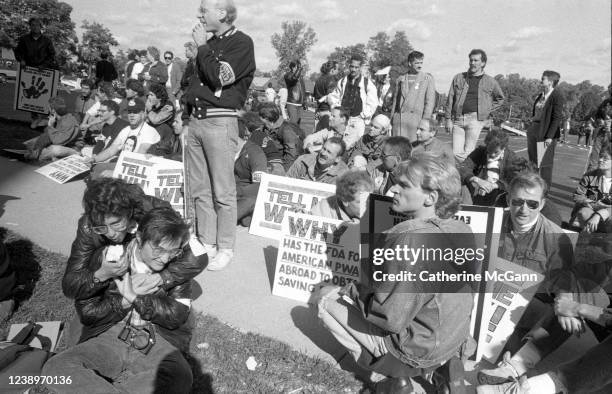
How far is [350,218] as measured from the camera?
430cm

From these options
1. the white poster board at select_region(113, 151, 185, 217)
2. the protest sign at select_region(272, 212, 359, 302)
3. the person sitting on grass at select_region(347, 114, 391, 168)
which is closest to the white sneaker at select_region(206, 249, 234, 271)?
the protest sign at select_region(272, 212, 359, 302)

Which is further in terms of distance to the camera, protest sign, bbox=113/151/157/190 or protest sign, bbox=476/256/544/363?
protest sign, bbox=113/151/157/190

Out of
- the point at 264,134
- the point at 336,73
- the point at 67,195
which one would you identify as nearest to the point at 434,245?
the point at 264,134

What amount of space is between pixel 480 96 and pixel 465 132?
0.60 meters

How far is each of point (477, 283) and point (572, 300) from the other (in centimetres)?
53

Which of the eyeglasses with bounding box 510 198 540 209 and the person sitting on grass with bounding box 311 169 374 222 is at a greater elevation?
the eyeglasses with bounding box 510 198 540 209

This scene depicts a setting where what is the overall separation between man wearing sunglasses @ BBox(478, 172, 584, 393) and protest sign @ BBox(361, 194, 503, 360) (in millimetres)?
196

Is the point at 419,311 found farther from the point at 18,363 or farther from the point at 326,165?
the point at 326,165

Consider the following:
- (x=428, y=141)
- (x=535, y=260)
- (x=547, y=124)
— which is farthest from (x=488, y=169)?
(x=547, y=124)

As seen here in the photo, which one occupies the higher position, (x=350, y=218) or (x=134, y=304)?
(x=350, y=218)

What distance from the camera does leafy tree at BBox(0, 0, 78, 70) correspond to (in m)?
80.9

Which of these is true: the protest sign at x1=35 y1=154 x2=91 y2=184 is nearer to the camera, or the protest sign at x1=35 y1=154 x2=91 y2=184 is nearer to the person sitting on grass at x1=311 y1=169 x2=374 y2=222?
the person sitting on grass at x1=311 y1=169 x2=374 y2=222

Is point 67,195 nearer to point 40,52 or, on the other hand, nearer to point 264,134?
point 264,134

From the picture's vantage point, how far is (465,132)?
306 inches
